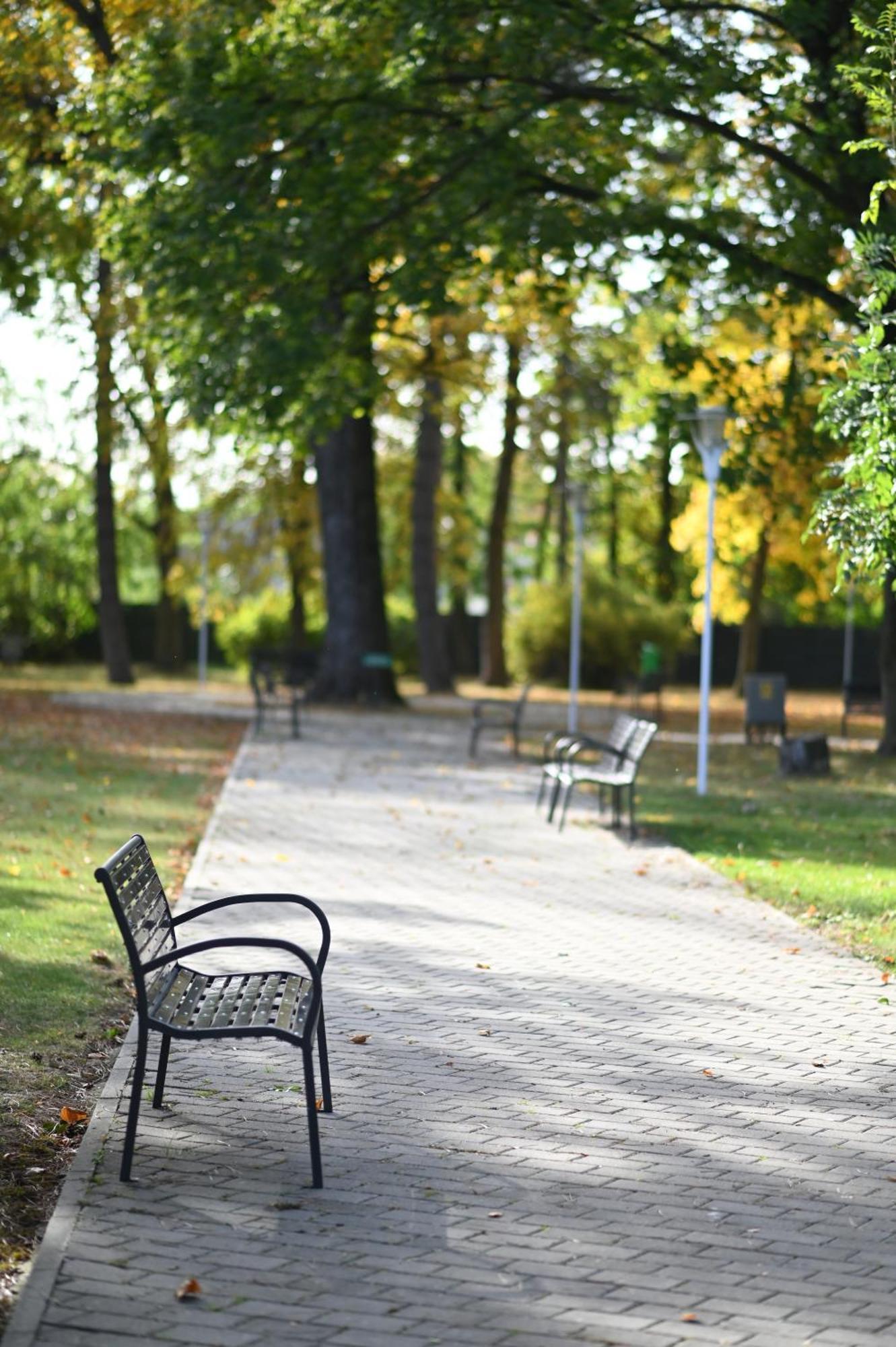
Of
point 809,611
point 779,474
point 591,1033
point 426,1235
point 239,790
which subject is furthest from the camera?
point 809,611

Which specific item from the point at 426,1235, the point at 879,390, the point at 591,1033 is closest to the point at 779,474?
the point at 879,390

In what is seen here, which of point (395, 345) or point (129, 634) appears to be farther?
point (129, 634)

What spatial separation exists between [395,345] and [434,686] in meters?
7.63

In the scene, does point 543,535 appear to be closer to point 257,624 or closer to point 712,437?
point 257,624

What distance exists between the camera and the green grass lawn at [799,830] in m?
10.4

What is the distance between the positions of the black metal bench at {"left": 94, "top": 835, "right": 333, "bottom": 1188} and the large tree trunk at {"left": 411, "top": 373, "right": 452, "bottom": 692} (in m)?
27.8

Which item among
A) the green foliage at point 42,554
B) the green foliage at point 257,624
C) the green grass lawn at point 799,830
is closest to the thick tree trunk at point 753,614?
the green foliage at point 257,624

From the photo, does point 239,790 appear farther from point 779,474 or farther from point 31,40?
point 779,474

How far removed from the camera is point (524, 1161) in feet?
17.6

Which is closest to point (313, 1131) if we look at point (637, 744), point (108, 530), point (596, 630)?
point (637, 744)

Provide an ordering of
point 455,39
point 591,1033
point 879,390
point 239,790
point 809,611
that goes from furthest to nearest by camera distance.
Result: point 809,611 < point 239,790 < point 455,39 < point 879,390 < point 591,1033

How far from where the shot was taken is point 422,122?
17.2 m

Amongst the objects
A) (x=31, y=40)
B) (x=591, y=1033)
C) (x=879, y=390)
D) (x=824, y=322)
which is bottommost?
(x=591, y=1033)

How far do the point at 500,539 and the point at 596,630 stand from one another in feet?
9.64
